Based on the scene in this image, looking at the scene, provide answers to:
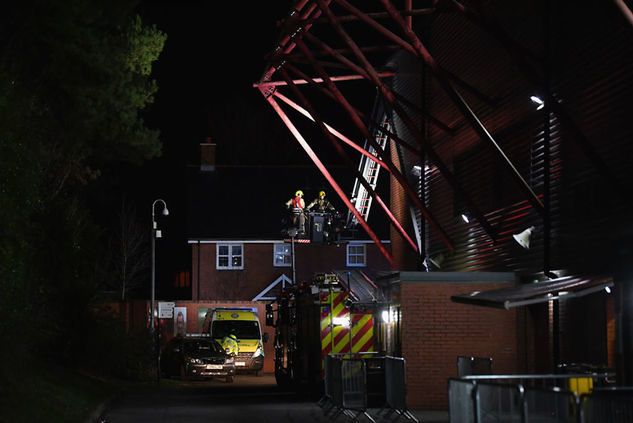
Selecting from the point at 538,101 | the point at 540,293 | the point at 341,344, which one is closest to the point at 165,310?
the point at 341,344

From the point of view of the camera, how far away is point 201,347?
1598 inches

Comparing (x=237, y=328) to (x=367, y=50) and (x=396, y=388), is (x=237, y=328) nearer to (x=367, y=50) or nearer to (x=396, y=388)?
(x=367, y=50)

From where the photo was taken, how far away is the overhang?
56.2ft

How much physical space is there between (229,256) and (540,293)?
42.5m

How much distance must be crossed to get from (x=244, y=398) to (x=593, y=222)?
40.4 feet

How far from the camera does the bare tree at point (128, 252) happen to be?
64938mm

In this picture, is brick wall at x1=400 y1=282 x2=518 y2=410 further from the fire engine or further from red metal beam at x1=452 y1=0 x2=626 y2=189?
red metal beam at x1=452 y1=0 x2=626 y2=189

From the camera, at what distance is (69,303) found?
33625 millimetres

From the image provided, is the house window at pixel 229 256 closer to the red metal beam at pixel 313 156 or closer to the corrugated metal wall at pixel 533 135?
the red metal beam at pixel 313 156

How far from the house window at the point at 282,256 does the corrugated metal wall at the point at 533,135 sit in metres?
27.0

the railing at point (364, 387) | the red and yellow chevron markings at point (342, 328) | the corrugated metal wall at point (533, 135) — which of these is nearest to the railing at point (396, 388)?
the railing at point (364, 387)

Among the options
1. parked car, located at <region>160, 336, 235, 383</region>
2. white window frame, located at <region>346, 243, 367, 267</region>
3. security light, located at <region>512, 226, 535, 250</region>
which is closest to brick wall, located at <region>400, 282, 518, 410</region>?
security light, located at <region>512, 226, 535, 250</region>

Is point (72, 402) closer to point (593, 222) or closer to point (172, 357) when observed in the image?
point (593, 222)

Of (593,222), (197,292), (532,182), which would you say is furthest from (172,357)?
(593,222)
